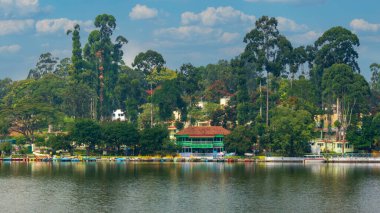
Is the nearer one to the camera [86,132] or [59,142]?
[86,132]

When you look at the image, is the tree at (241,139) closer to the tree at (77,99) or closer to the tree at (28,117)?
the tree at (28,117)

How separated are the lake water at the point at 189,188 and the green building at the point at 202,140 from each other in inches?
855

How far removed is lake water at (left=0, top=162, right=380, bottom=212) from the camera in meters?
78.5

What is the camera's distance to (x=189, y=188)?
96750 millimetres

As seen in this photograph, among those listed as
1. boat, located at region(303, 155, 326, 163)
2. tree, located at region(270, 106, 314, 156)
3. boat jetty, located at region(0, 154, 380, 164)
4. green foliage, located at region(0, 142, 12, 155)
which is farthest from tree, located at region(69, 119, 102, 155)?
boat, located at region(303, 155, 326, 163)

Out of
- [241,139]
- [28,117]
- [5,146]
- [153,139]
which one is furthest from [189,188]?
[28,117]

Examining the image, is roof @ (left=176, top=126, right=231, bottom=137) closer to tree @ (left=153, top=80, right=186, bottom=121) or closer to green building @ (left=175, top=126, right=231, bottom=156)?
green building @ (left=175, top=126, right=231, bottom=156)

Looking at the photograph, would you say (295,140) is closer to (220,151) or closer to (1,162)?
(220,151)

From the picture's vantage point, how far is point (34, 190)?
94438mm

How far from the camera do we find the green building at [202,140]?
16250cm

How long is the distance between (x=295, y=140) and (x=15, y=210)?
8457 cm

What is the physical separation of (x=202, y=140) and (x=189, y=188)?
6702 centimetres

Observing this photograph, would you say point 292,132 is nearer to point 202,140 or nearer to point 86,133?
point 202,140

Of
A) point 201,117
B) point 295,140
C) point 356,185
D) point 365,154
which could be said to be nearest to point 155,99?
point 201,117
